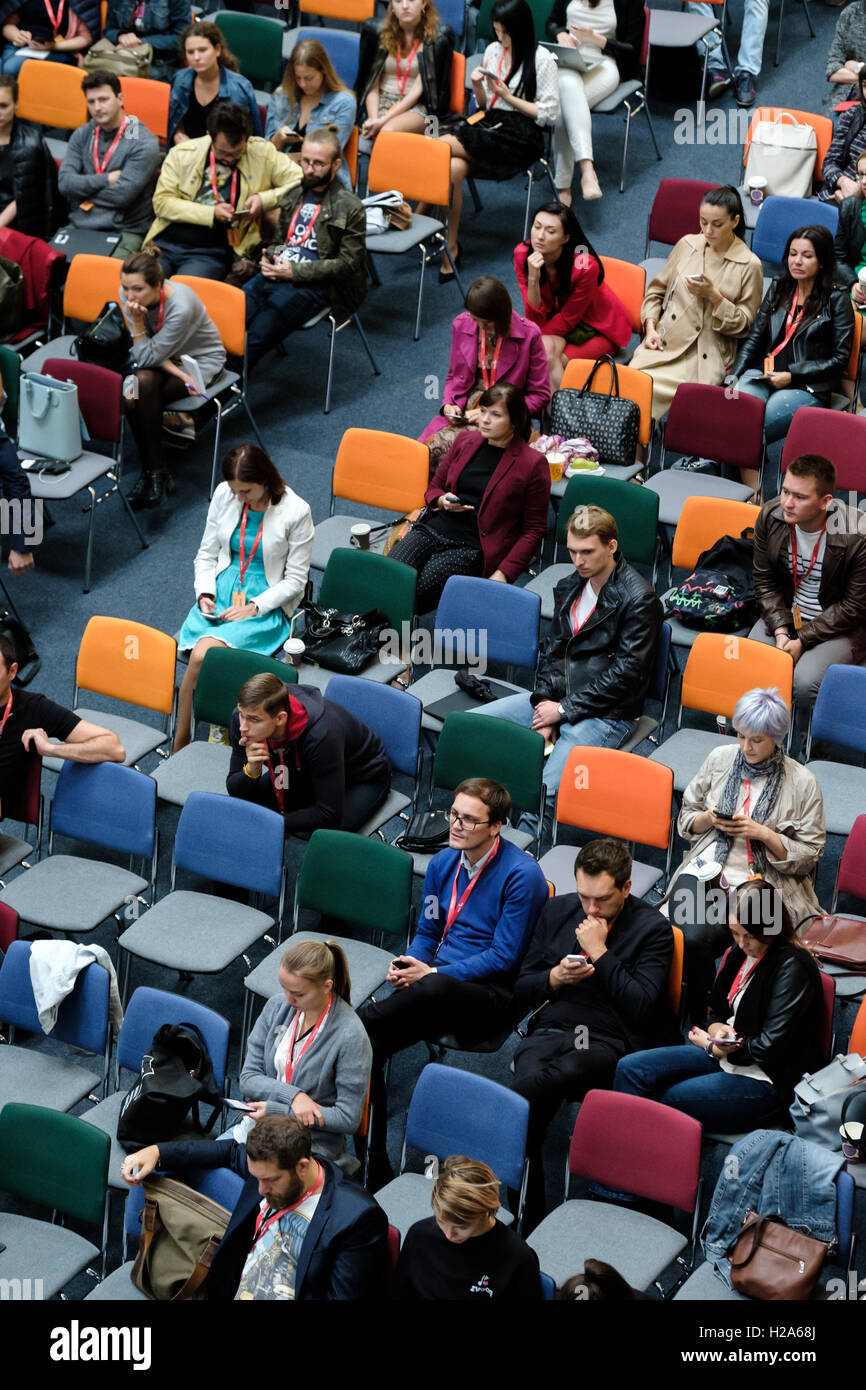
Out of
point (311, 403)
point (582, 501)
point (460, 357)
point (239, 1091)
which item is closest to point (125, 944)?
point (239, 1091)

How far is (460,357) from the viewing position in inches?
304

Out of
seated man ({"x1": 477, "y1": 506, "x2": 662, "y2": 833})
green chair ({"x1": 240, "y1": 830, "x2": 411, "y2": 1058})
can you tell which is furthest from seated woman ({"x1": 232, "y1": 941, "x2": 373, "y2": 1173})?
seated man ({"x1": 477, "y1": 506, "x2": 662, "y2": 833})

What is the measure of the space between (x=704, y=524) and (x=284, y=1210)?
11.3 ft

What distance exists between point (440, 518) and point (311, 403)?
184 cm

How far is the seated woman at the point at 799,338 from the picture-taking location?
7.54 meters

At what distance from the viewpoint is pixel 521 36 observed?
894 cm

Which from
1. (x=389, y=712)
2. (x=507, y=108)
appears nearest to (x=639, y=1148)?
(x=389, y=712)

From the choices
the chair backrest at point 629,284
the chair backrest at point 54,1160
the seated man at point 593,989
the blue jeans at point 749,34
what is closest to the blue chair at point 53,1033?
the chair backrest at point 54,1160

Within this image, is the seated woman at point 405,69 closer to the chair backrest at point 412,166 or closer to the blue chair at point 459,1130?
the chair backrest at point 412,166

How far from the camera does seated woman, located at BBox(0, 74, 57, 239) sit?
8.82 m

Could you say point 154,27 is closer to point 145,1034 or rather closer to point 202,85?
point 202,85

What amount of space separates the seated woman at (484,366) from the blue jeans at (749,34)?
3.39m

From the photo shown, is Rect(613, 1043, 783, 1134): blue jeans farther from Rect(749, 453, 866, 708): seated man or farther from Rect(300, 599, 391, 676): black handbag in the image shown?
Rect(300, 599, 391, 676): black handbag
